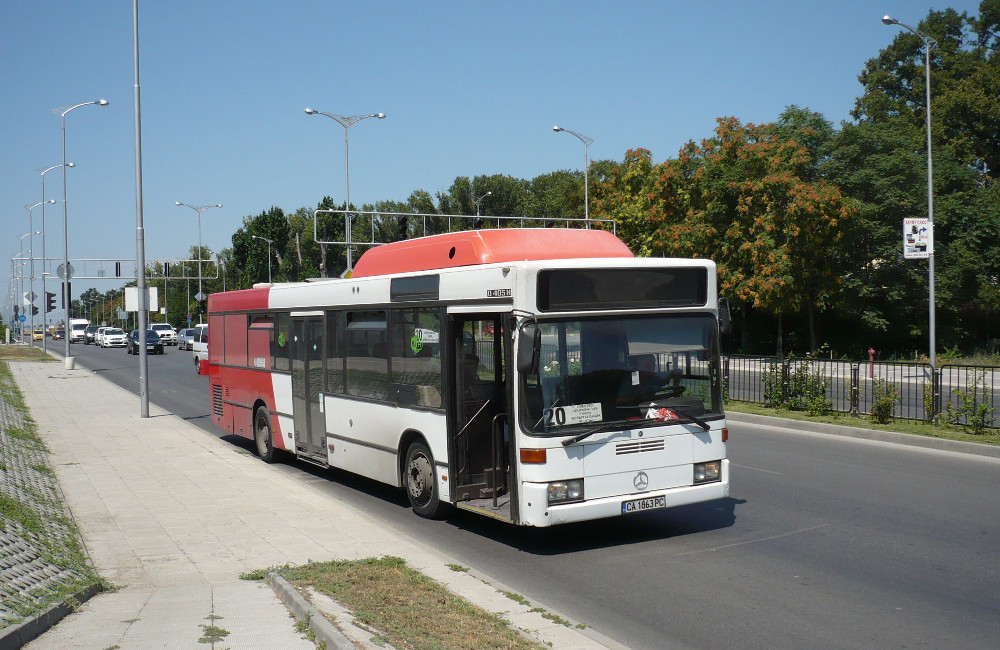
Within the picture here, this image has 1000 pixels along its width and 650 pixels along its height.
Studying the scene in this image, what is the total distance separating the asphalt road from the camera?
6.37m

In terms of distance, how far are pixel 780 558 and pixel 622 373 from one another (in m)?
2.16

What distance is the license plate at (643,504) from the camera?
27.8 ft

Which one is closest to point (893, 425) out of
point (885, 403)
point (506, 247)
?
point (885, 403)

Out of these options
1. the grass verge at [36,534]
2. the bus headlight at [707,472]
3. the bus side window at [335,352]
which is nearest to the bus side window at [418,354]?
the bus side window at [335,352]

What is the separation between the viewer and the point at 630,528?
9586mm

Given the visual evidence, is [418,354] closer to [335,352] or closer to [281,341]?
[335,352]

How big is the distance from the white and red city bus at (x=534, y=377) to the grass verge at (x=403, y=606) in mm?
1500

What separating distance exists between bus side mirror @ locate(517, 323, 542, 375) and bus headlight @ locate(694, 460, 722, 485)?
7.12ft

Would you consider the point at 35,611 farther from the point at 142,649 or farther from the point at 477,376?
the point at 477,376

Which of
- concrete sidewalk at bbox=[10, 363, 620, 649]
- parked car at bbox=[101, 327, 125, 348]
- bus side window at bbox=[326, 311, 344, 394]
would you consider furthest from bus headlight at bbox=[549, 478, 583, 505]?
parked car at bbox=[101, 327, 125, 348]

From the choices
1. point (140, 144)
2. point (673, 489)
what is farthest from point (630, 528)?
point (140, 144)

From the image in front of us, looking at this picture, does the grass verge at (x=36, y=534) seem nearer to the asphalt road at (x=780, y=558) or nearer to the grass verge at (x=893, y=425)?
the asphalt road at (x=780, y=558)

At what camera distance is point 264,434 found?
48.9ft

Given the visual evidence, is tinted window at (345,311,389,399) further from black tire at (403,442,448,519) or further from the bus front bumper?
the bus front bumper
